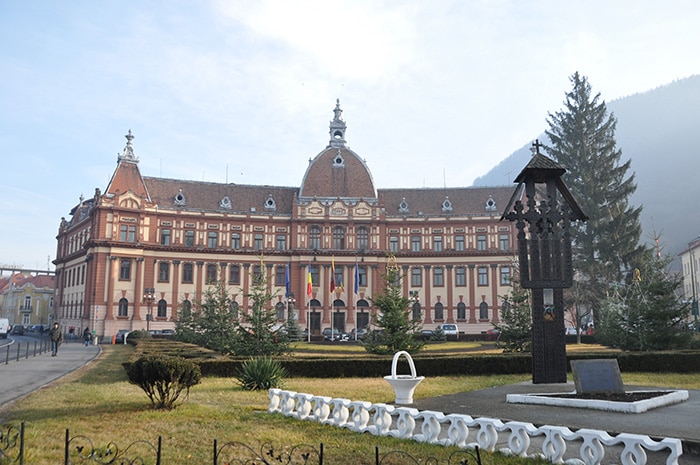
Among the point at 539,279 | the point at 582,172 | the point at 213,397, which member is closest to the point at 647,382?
the point at 539,279

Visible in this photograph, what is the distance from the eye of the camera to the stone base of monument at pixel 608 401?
13.0 m

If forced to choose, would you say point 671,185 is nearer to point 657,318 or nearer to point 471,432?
point 657,318

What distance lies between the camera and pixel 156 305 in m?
64.6

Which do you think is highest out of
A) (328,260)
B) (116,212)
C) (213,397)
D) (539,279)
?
(116,212)

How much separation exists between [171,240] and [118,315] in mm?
10053

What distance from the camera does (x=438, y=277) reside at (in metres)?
70.8

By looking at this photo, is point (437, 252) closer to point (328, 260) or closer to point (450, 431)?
point (328, 260)

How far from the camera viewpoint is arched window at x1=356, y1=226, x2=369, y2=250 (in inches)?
2766

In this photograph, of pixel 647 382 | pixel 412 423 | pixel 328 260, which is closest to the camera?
pixel 412 423

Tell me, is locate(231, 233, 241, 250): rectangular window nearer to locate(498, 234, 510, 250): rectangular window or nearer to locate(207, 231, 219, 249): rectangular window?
locate(207, 231, 219, 249): rectangular window

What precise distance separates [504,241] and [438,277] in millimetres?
9087

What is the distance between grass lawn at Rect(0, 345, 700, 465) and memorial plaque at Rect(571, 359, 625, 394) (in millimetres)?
4453

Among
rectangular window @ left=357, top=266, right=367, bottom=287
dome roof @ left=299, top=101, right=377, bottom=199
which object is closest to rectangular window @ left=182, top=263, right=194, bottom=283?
dome roof @ left=299, top=101, right=377, bottom=199


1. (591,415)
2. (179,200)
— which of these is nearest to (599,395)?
(591,415)
